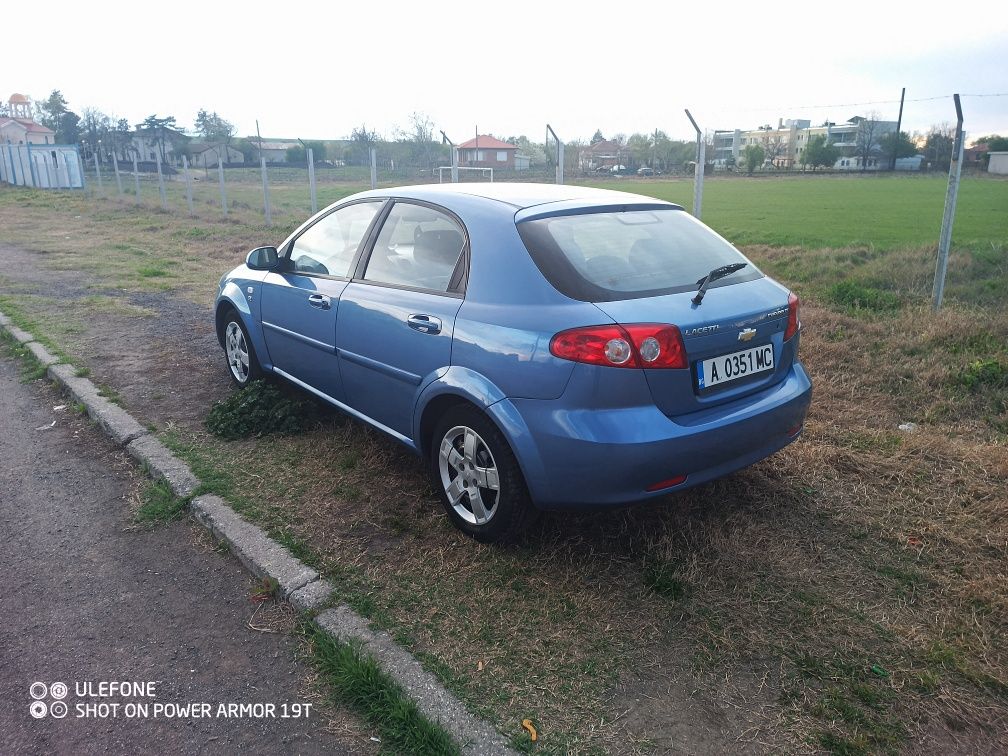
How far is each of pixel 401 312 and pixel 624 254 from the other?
1.15 m

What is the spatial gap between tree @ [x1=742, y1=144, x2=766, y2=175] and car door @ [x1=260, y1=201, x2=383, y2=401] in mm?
9790

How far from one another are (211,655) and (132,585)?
2.41ft

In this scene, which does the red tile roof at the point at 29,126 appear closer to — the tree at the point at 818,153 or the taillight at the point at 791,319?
the tree at the point at 818,153

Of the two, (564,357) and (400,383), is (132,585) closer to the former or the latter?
(400,383)

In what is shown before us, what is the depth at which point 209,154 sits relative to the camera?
3856cm

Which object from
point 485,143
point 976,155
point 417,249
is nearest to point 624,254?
point 417,249

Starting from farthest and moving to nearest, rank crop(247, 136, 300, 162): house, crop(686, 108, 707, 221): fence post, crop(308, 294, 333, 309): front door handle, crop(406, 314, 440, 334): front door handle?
crop(247, 136, 300, 162): house < crop(686, 108, 707, 221): fence post < crop(308, 294, 333, 309): front door handle < crop(406, 314, 440, 334): front door handle

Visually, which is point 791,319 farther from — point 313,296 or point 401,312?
point 313,296

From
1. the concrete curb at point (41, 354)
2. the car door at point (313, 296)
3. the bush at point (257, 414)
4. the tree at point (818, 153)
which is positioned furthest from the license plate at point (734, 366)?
the tree at point (818, 153)

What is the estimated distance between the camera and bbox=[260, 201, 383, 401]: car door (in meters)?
4.41

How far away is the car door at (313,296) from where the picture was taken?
14.5 feet

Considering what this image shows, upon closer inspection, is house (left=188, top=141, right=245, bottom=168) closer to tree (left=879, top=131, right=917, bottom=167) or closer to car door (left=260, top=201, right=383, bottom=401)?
tree (left=879, top=131, right=917, bottom=167)

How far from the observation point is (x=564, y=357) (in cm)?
300

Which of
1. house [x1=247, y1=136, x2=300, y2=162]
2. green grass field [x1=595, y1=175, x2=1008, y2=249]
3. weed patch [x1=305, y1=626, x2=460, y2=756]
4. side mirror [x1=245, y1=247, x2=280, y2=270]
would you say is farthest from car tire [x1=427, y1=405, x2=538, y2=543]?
house [x1=247, y1=136, x2=300, y2=162]
